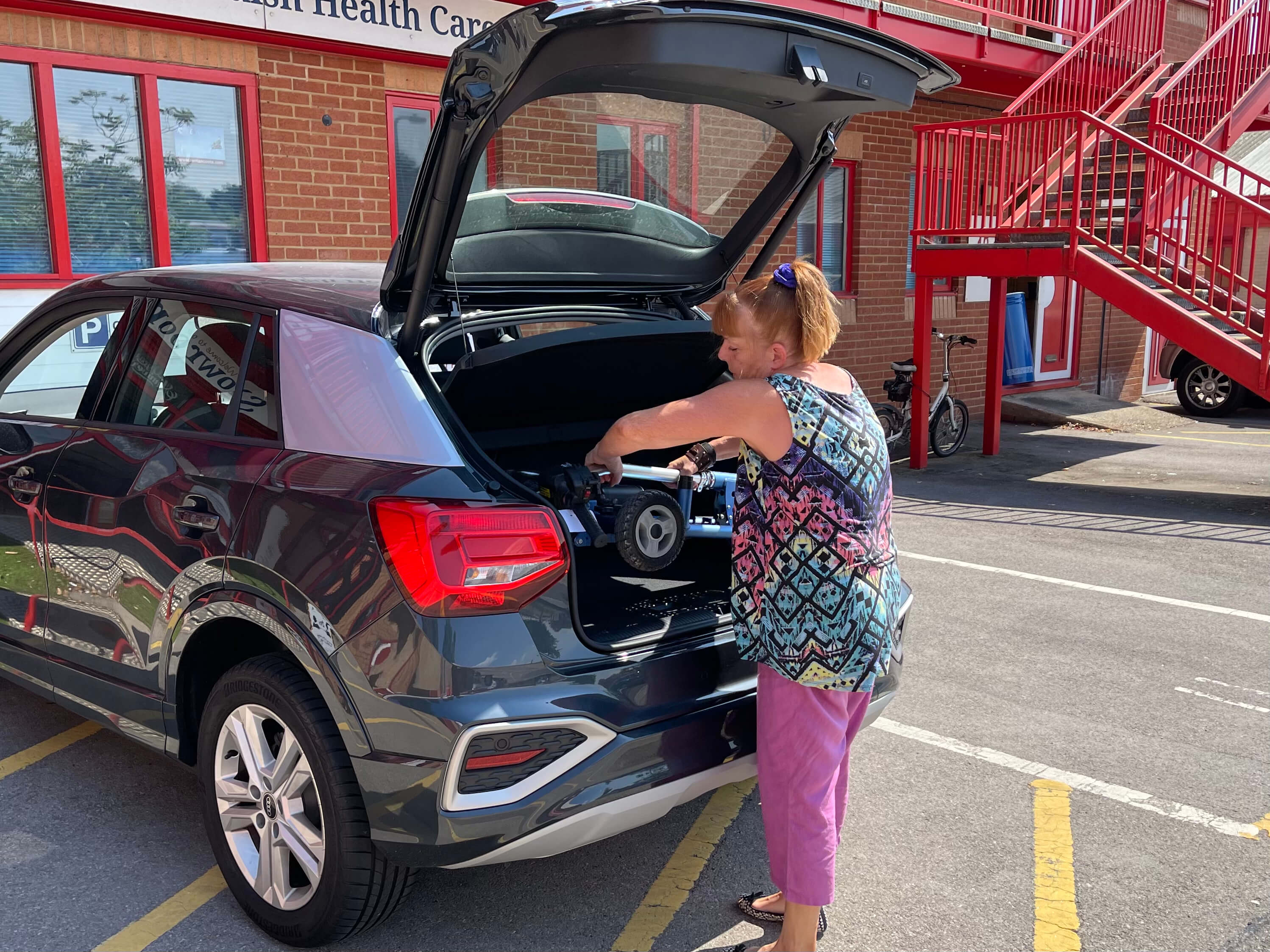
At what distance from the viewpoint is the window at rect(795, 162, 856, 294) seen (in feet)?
40.2

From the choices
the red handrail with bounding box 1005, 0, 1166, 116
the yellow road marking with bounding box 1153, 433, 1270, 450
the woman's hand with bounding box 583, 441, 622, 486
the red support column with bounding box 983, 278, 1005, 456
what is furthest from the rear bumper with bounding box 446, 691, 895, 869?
the yellow road marking with bounding box 1153, 433, 1270, 450

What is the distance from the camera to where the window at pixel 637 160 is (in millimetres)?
3637

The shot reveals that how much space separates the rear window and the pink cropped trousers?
1569 mm

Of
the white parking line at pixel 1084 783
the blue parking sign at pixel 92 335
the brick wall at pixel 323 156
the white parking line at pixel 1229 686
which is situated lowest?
the white parking line at pixel 1229 686

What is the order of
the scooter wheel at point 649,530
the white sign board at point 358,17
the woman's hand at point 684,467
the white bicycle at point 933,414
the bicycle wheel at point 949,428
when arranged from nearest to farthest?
the scooter wheel at point 649,530 → the woman's hand at point 684,467 → the white sign board at point 358,17 → the white bicycle at point 933,414 → the bicycle wheel at point 949,428

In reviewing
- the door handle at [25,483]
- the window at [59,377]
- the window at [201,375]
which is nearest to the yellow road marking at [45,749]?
the door handle at [25,483]

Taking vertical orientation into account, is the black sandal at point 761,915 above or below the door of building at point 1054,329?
below

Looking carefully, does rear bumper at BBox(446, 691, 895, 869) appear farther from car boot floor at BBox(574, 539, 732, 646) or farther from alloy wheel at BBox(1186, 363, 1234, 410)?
alloy wheel at BBox(1186, 363, 1234, 410)

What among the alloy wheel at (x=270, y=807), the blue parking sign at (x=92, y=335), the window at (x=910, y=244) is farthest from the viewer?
the window at (x=910, y=244)

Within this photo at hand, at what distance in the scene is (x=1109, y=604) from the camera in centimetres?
604

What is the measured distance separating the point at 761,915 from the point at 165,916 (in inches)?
63.2

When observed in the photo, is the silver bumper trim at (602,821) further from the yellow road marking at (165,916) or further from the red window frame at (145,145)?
the red window frame at (145,145)

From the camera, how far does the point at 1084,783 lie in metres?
3.88

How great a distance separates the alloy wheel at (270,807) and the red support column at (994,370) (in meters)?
9.31
